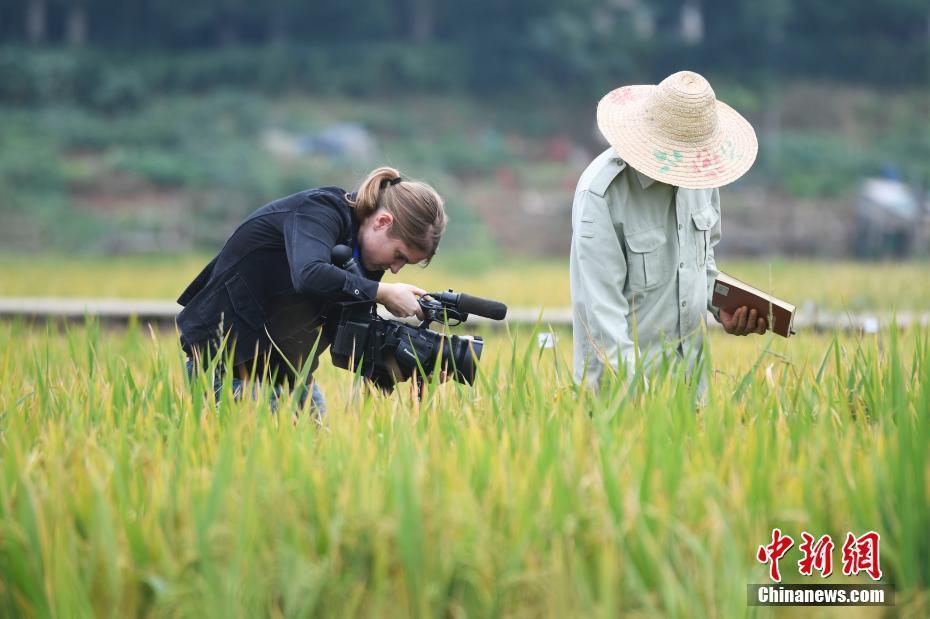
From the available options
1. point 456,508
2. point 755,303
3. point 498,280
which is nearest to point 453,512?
point 456,508

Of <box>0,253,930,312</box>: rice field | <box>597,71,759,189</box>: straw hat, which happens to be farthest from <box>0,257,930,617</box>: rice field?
<box>0,253,930,312</box>: rice field

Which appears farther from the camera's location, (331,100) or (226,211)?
(331,100)

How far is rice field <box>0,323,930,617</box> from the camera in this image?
65.6 inches

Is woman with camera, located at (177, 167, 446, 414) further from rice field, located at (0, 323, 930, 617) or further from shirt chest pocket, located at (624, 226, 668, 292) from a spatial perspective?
rice field, located at (0, 323, 930, 617)

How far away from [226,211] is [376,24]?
52.2 feet

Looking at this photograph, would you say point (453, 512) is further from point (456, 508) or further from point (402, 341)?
point (402, 341)

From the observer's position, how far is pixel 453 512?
1771mm

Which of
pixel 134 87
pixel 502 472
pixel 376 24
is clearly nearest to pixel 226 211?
pixel 134 87

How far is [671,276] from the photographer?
2898 millimetres

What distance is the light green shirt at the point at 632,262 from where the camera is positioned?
2.75 meters

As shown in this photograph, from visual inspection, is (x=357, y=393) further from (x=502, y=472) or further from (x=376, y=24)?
(x=376, y=24)

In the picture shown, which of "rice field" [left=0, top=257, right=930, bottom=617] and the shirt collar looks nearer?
"rice field" [left=0, top=257, right=930, bottom=617]

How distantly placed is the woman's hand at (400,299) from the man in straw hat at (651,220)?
16.4 inches

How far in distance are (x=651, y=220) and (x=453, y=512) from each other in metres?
1.32
